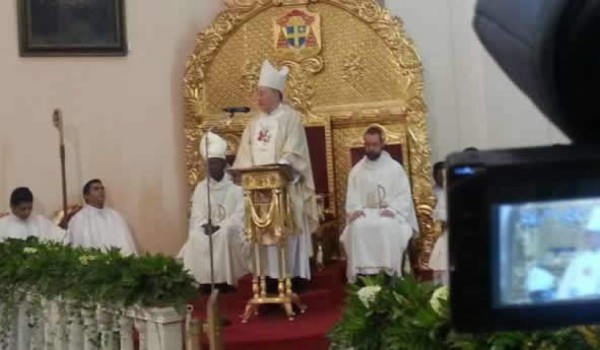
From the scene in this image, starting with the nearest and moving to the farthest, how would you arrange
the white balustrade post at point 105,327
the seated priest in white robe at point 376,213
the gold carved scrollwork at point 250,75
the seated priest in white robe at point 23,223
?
1. the white balustrade post at point 105,327
2. the seated priest in white robe at point 376,213
3. the seated priest in white robe at point 23,223
4. the gold carved scrollwork at point 250,75

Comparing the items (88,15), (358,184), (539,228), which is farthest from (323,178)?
(539,228)

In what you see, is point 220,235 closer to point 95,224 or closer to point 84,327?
point 95,224

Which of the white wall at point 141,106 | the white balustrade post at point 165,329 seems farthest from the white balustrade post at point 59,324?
the white wall at point 141,106

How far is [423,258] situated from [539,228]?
8.74m

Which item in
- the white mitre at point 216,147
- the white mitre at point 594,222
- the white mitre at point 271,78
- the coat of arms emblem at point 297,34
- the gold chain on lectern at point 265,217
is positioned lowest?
the gold chain on lectern at point 265,217

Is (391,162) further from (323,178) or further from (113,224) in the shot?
(113,224)

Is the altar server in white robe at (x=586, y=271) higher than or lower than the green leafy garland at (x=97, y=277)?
higher

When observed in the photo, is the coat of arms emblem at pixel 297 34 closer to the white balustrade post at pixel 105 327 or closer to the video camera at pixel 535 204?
the white balustrade post at pixel 105 327

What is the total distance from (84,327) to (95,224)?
153 inches

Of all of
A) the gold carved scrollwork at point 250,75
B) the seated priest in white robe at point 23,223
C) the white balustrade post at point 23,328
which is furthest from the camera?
the gold carved scrollwork at point 250,75

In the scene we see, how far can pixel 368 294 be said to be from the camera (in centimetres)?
378

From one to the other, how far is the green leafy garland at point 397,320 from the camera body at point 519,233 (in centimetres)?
226

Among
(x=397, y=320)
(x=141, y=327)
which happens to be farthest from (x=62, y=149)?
(x=397, y=320)

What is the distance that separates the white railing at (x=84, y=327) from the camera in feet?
17.9
